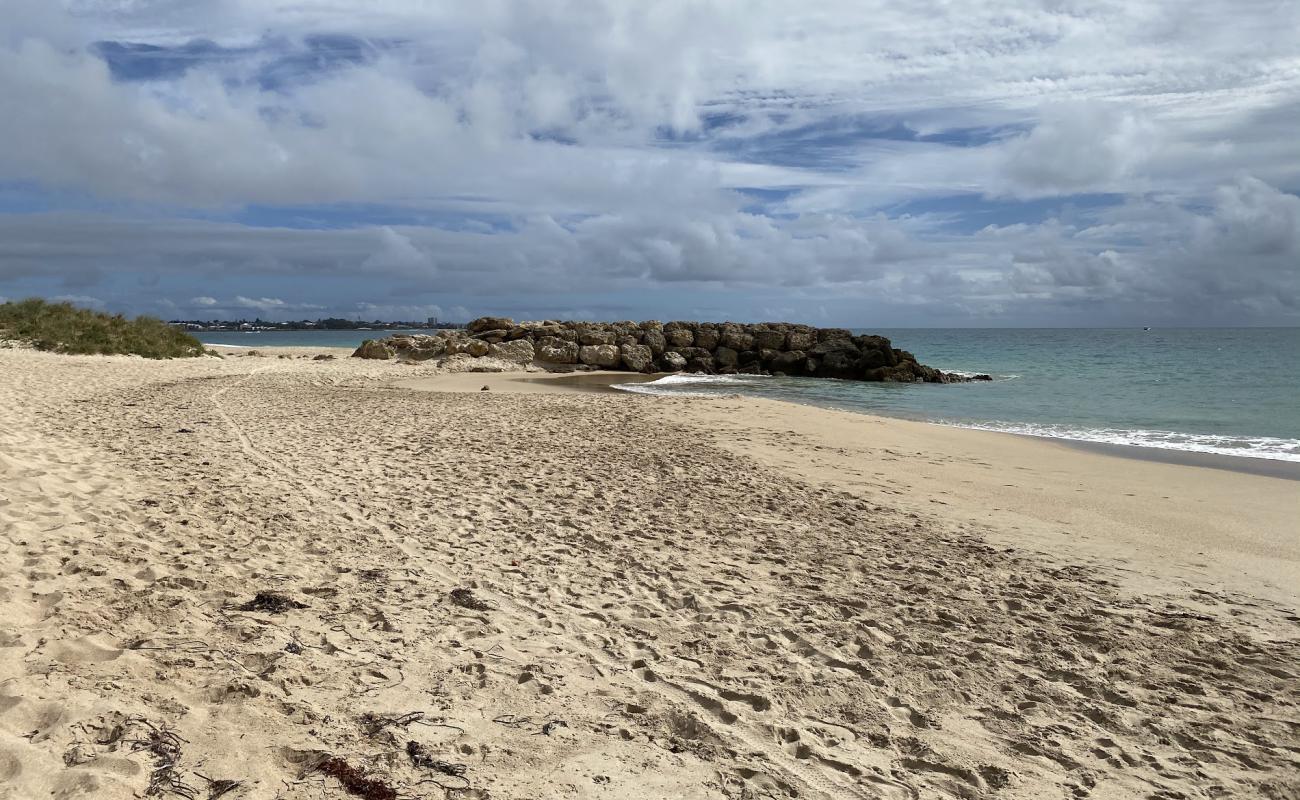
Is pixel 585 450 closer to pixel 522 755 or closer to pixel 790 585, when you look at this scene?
pixel 790 585

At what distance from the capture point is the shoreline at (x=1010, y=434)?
492 inches

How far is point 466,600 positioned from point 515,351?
2871 cm

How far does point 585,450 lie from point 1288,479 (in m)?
10.1

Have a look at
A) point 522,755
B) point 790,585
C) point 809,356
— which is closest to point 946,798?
point 522,755

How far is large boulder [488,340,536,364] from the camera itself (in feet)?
108

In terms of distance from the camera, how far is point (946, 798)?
3.33 meters

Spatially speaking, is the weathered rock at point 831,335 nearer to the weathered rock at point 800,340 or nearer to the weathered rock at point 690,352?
the weathered rock at point 800,340

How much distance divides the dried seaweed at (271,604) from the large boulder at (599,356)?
29.4m

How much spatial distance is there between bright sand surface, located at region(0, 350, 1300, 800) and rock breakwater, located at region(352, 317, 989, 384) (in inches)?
952

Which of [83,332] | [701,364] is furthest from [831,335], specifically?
[83,332]

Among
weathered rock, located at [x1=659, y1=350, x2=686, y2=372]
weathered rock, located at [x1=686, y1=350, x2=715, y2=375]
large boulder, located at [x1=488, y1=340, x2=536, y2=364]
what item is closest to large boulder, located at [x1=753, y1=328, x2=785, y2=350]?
weathered rock, located at [x1=686, y1=350, x2=715, y2=375]

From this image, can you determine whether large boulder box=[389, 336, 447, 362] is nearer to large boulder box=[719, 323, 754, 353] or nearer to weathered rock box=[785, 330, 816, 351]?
large boulder box=[719, 323, 754, 353]

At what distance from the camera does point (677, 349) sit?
37438 mm

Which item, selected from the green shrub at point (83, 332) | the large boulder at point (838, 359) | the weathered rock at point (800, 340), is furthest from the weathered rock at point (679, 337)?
the green shrub at point (83, 332)
